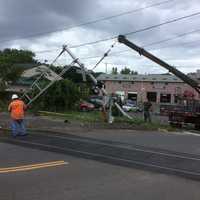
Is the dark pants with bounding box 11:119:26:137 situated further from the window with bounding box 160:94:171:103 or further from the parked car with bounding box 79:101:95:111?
Result: the window with bounding box 160:94:171:103

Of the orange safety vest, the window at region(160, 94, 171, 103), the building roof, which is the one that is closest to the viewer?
the orange safety vest

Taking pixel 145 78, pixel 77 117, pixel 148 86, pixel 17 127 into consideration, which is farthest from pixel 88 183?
pixel 145 78

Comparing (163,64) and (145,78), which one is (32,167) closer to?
(163,64)

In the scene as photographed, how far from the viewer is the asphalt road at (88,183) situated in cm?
807

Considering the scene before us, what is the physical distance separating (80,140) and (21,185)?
26.1 feet

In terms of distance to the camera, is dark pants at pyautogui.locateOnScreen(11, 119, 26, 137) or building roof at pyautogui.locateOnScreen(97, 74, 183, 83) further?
building roof at pyautogui.locateOnScreen(97, 74, 183, 83)

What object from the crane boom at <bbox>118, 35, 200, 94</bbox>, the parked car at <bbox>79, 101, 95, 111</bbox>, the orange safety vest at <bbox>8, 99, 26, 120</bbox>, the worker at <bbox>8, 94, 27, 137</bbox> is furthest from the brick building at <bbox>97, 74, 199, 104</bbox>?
the worker at <bbox>8, 94, 27, 137</bbox>

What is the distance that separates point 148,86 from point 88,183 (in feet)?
226

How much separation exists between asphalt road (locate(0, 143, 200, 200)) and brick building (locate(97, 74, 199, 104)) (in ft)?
206

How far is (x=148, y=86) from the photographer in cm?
7731

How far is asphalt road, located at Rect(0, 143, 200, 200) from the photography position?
26.5 ft

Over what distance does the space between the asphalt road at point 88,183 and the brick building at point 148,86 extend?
206 ft

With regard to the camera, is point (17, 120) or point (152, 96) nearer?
point (17, 120)

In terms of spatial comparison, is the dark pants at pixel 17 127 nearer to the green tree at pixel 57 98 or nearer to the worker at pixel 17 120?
the worker at pixel 17 120
